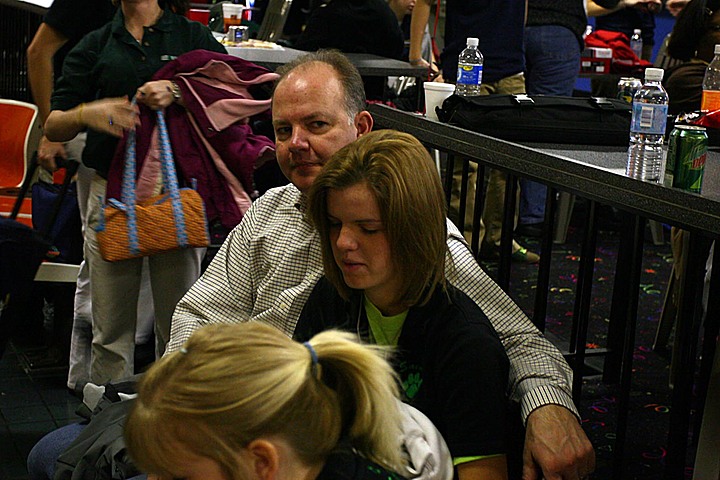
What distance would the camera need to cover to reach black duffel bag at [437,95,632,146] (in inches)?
114

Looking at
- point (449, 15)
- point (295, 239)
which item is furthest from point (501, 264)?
point (449, 15)

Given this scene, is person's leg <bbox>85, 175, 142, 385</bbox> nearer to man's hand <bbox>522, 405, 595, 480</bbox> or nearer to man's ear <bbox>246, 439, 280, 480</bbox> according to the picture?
man's hand <bbox>522, 405, 595, 480</bbox>

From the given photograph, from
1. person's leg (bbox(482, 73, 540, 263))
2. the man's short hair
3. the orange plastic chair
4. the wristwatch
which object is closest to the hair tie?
the man's short hair

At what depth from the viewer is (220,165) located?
11.2ft

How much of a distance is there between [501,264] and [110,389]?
116 centimetres

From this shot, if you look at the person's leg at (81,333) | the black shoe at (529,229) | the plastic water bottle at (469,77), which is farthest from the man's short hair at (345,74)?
the black shoe at (529,229)

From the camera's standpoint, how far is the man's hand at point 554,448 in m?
1.77

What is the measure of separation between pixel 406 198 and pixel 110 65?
1854 millimetres

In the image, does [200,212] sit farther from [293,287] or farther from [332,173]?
[332,173]

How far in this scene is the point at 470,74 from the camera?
373cm

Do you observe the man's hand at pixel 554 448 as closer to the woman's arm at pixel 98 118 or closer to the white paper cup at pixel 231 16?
the woman's arm at pixel 98 118

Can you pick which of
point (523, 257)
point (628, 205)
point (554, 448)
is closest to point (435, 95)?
point (628, 205)

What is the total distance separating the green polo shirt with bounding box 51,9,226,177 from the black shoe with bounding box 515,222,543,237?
349 cm

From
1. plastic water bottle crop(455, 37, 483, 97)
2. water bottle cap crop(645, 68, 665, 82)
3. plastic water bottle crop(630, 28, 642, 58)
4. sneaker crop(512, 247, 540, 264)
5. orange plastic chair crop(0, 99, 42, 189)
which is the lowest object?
sneaker crop(512, 247, 540, 264)
